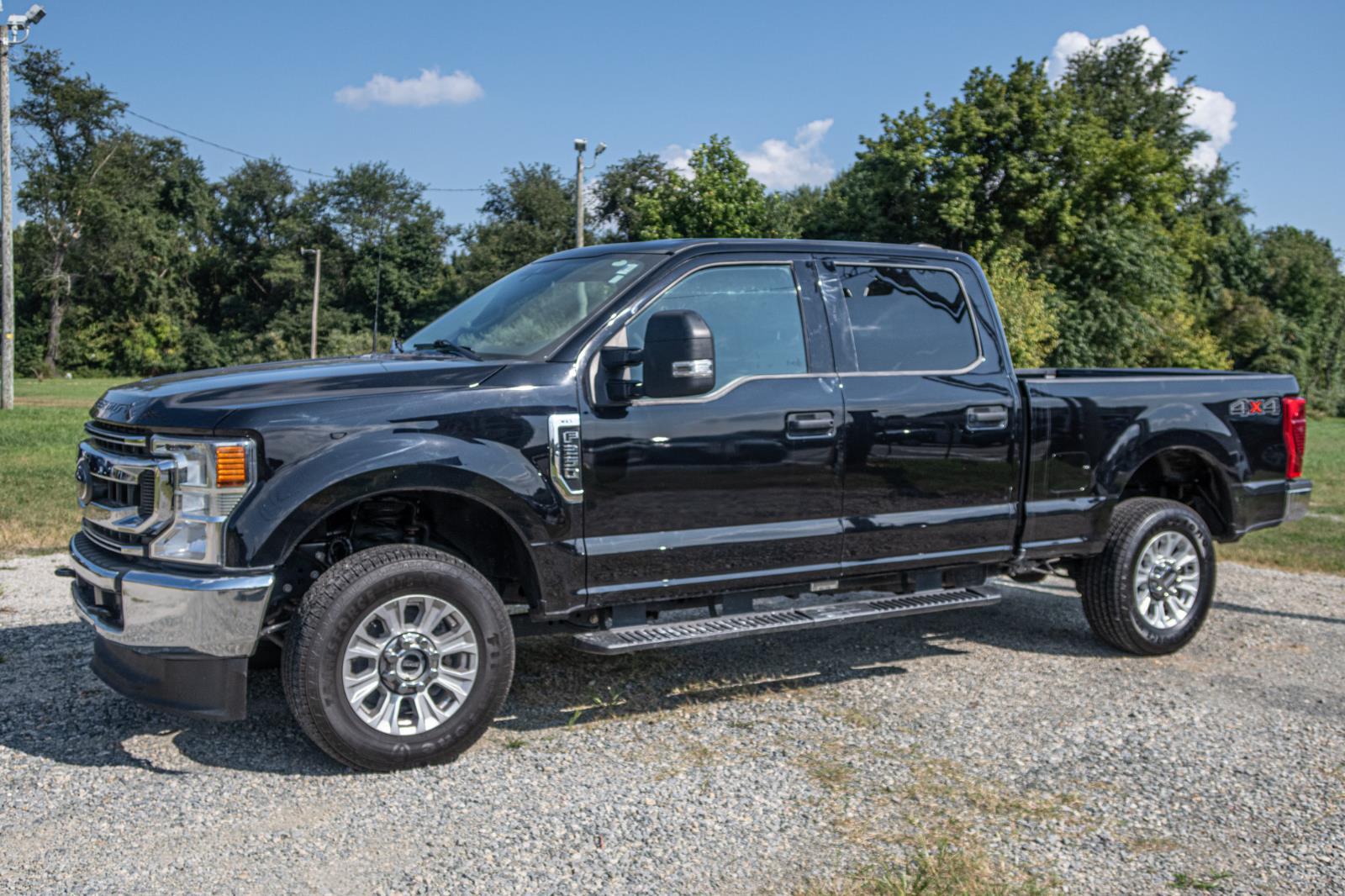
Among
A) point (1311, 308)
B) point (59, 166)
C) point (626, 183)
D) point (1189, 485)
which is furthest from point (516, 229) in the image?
point (1189, 485)

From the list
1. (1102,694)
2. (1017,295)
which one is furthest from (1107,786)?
(1017,295)

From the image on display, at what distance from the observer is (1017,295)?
35938 millimetres

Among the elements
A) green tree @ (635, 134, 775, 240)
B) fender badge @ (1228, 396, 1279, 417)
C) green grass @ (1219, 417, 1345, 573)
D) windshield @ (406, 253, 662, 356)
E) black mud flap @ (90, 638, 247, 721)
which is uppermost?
green tree @ (635, 134, 775, 240)

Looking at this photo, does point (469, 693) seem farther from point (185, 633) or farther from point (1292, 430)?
point (1292, 430)

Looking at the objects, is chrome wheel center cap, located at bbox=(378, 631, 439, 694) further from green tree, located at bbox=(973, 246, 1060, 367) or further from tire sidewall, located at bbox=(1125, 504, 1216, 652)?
green tree, located at bbox=(973, 246, 1060, 367)

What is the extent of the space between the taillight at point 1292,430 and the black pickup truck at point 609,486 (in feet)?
1.42

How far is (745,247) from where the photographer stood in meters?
5.36

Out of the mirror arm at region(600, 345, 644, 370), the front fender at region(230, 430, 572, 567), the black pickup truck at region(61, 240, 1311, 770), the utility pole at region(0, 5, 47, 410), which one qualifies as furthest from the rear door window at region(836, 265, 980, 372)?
the utility pole at region(0, 5, 47, 410)

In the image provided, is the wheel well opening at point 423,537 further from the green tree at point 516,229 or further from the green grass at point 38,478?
the green tree at point 516,229

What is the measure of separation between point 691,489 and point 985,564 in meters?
1.90

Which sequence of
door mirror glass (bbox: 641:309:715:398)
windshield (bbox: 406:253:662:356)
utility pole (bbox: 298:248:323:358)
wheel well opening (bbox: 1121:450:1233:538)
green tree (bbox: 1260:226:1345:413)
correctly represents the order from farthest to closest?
green tree (bbox: 1260:226:1345:413) → utility pole (bbox: 298:248:323:358) → wheel well opening (bbox: 1121:450:1233:538) → windshield (bbox: 406:253:662:356) → door mirror glass (bbox: 641:309:715:398)

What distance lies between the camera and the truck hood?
4219 millimetres

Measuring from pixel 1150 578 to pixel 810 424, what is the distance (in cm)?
248

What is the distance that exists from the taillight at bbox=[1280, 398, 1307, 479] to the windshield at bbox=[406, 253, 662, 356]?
13.0 feet
